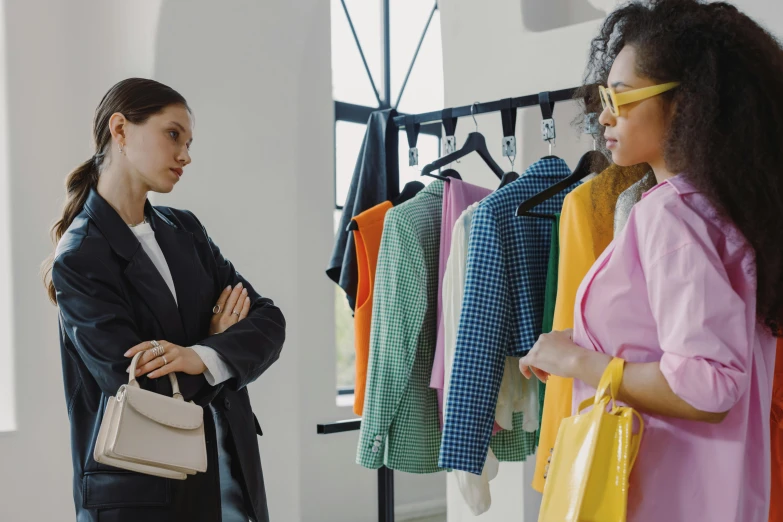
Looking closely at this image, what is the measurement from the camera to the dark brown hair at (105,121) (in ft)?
6.34

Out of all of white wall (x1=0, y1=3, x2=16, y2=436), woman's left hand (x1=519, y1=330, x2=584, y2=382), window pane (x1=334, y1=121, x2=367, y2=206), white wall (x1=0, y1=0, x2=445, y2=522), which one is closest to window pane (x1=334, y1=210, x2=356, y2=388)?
window pane (x1=334, y1=121, x2=367, y2=206)

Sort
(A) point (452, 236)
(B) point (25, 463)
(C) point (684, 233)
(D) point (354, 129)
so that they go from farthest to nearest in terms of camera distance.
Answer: (D) point (354, 129)
(B) point (25, 463)
(A) point (452, 236)
(C) point (684, 233)

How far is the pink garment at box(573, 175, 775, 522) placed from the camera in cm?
116

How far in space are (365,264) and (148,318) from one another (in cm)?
80

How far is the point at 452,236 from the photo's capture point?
7.20ft

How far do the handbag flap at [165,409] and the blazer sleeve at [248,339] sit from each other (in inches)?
7.0

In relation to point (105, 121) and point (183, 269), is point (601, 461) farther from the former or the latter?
point (105, 121)

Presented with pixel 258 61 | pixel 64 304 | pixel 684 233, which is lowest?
pixel 64 304

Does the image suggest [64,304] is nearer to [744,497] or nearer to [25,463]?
[744,497]

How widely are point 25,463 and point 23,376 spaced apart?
354 mm

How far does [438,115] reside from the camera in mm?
2473

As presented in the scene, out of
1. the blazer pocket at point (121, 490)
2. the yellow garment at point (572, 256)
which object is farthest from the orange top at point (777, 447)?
the blazer pocket at point (121, 490)

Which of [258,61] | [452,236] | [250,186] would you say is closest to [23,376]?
[250,186]

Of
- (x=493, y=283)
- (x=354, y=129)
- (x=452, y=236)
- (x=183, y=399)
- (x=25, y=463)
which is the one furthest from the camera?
(x=354, y=129)
